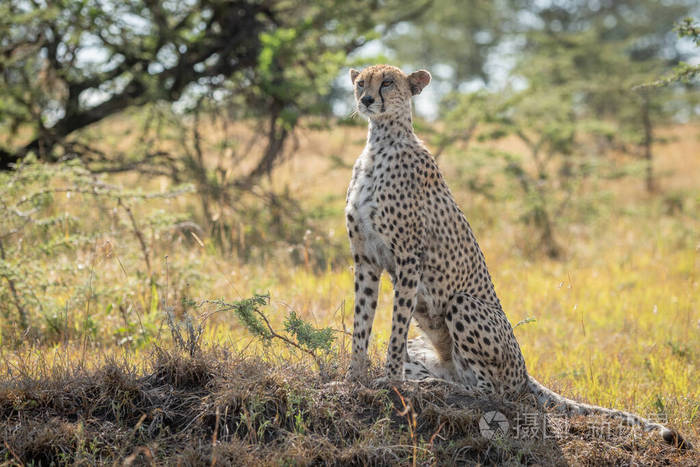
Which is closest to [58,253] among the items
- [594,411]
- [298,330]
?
[298,330]

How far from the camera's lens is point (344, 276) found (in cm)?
608

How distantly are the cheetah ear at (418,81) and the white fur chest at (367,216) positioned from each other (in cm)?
50

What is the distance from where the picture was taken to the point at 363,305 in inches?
145

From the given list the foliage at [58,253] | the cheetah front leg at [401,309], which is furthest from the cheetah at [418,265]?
the foliage at [58,253]

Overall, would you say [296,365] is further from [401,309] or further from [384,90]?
[384,90]

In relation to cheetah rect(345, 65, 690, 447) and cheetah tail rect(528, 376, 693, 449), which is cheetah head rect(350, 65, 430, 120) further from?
A: cheetah tail rect(528, 376, 693, 449)

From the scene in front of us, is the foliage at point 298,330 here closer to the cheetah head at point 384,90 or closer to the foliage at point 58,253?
the foliage at point 58,253

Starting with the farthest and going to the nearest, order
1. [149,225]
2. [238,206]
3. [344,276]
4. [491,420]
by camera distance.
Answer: [238,206]
[344,276]
[149,225]
[491,420]

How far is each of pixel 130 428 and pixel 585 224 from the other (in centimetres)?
734

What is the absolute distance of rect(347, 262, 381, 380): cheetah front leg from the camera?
364cm

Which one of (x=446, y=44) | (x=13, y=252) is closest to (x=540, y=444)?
(x=13, y=252)

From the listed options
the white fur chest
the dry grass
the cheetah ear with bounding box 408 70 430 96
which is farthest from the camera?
the cheetah ear with bounding box 408 70 430 96

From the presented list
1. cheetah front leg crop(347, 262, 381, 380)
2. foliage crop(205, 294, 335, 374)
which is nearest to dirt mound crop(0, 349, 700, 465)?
foliage crop(205, 294, 335, 374)

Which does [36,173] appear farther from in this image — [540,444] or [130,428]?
[540,444]
